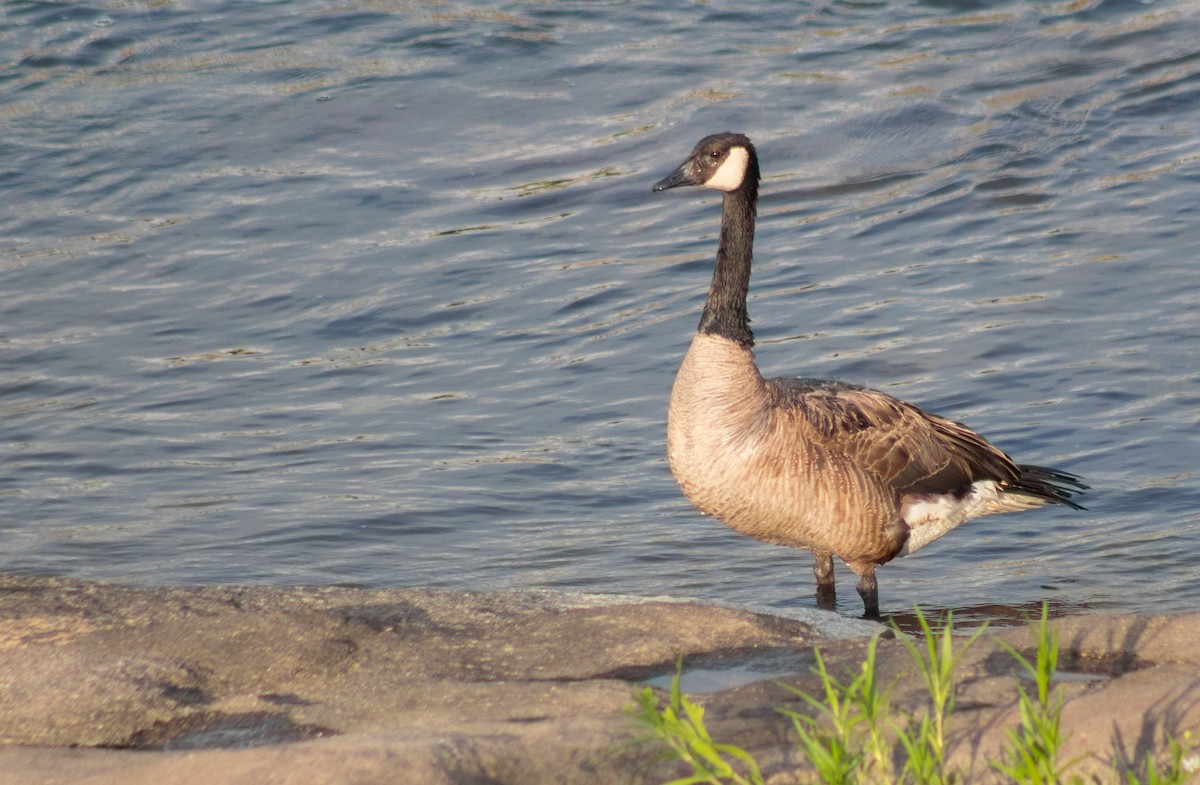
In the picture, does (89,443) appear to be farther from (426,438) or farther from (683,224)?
(683,224)

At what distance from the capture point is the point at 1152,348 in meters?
9.52

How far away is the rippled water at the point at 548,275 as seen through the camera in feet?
25.4

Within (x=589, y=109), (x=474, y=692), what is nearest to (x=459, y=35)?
(x=589, y=109)

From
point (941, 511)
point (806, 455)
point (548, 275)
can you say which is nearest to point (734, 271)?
point (806, 455)

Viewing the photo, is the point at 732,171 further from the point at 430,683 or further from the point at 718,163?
the point at 430,683

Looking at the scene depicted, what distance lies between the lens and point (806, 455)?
6.74 metres

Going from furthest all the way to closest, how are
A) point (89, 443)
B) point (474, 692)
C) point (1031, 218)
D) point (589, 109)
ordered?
point (589, 109) < point (1031, 218) < point (89, 443) < point (474, 692)

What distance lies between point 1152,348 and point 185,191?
8.17 metres

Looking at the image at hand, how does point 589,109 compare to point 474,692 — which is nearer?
point 474,692

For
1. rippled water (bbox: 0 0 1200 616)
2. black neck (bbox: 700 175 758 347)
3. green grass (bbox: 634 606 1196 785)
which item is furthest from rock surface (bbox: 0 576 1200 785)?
rippled water (bbox: 0 0 1200 616)

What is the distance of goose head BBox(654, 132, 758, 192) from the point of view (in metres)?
7.29

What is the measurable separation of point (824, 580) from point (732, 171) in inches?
81.1

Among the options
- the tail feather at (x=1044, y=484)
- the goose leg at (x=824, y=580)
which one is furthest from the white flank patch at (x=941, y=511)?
the goose leg at (x=824, y=580)

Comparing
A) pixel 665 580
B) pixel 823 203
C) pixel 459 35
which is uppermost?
pixel 459 35
